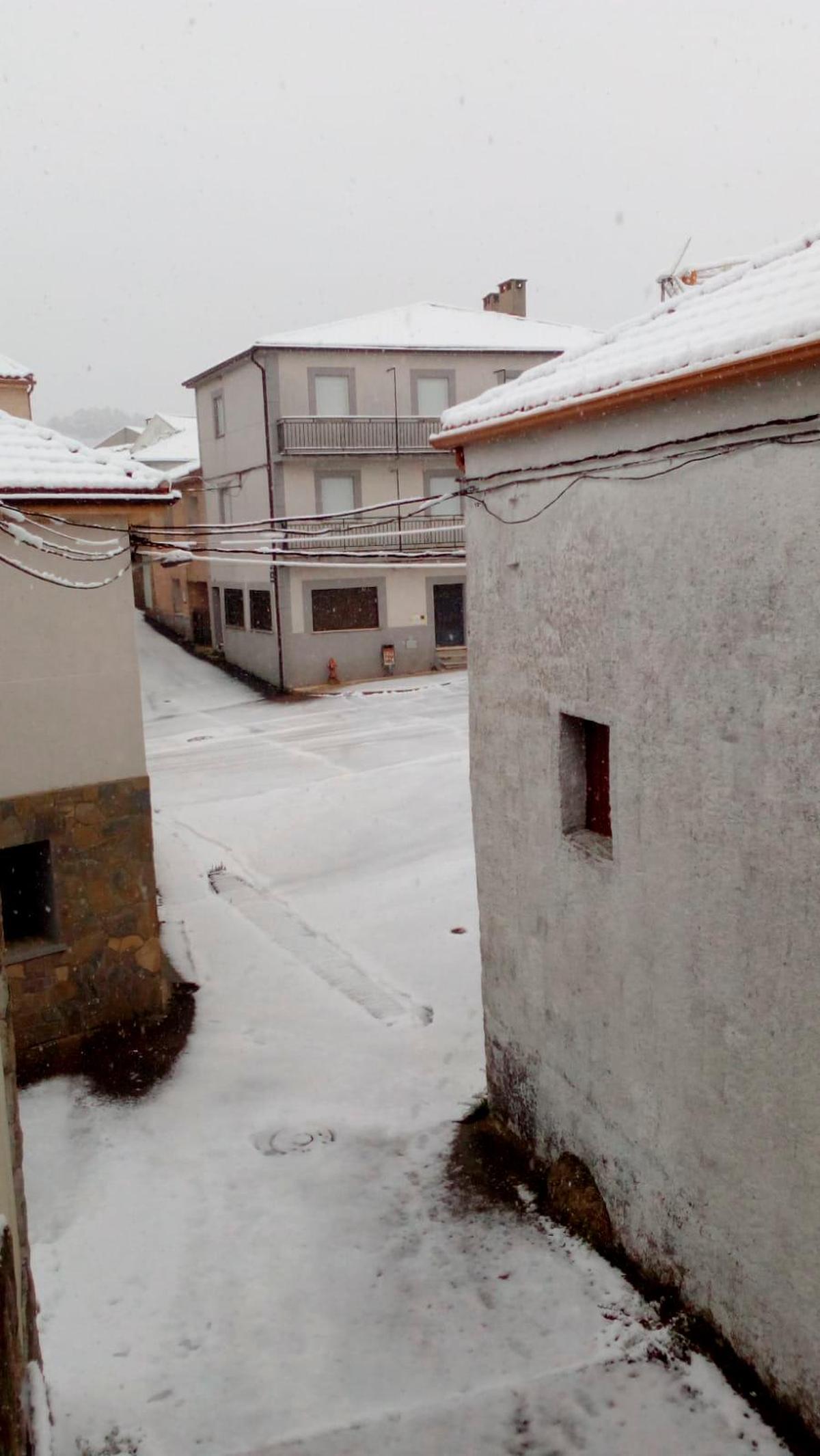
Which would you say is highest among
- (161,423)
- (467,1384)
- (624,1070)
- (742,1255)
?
(161,423)

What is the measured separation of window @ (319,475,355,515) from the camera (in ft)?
99.9

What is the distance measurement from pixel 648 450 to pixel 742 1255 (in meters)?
4.28

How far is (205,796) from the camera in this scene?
1888 cm

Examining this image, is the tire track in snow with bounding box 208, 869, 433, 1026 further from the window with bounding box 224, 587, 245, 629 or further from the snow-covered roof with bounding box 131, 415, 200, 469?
the snow-covered roof with bounding box 131, 415, 200, 469

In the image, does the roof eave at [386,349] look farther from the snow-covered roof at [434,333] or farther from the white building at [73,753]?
the white building at [73,753]

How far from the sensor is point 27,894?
34.6 feet

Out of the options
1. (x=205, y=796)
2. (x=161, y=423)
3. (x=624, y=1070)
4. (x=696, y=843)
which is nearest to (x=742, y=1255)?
(x=624, y=1070)

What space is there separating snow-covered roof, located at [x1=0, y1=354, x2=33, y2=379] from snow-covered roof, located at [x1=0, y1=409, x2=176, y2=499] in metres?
9.12

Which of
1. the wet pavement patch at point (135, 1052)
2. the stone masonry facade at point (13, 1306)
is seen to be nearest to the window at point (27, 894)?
the wet pavement patch at point (135, 1052)

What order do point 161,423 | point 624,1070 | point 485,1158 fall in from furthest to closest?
1. point 161,423
2. point 485,1158
3. point 624,1070

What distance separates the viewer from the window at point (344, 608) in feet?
98.9

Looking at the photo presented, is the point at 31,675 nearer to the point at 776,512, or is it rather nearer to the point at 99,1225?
the point at 99,1225

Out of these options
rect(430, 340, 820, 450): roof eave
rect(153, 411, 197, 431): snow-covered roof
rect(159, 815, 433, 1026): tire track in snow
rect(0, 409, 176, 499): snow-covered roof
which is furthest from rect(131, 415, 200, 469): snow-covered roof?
rect(430, 340, 820, 450): roof eave

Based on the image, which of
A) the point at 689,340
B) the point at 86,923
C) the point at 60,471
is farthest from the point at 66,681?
the point at 689,340
